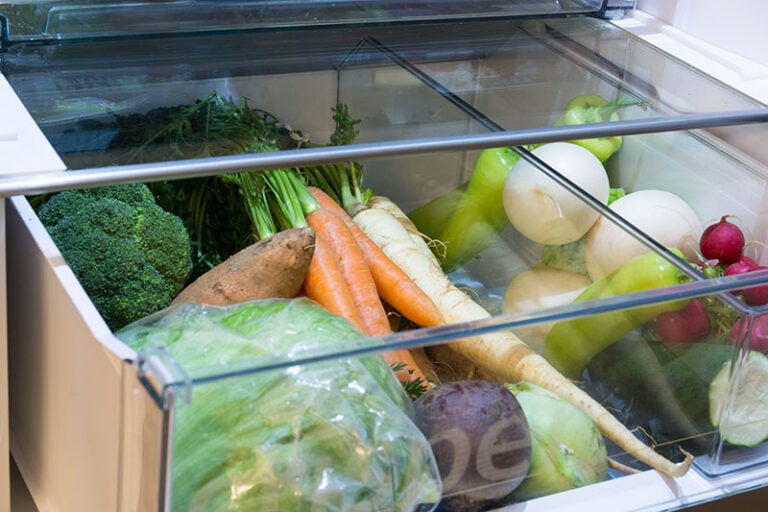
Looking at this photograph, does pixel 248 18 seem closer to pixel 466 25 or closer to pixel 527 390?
pixel 466 25

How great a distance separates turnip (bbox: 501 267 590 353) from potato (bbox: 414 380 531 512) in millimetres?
202

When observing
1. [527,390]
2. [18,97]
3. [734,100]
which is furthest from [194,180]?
[734,100]

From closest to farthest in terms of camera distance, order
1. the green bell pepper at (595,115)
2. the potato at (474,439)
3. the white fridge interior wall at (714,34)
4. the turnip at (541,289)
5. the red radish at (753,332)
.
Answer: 1. the potato at (474,439)
2. the red radish at (753,332)
3. the turnip at (541,289)
4. the green bell pepper at (595,115)
5. the white fridge interior wall at (714,34)

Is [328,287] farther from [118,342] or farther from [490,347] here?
[118,342]

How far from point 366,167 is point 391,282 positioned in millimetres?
152

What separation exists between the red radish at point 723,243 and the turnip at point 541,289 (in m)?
0.19

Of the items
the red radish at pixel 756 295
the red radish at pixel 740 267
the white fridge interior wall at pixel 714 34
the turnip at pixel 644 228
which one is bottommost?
the red radish at pixel 740 267

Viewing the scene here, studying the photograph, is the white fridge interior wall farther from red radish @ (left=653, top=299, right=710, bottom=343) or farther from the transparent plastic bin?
red radish @ (left=653, top=299, right=710, bottom=343)

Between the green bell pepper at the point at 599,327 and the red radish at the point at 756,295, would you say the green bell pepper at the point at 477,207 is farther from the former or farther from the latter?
the red radish at the point at 756,295

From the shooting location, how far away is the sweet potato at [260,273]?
43.3 inches

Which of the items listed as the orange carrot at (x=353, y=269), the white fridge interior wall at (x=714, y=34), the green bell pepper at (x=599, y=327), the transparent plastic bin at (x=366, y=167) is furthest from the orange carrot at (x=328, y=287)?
the white fridge interior wall at (x=714, y=34)

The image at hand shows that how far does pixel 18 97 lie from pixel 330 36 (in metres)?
0.46

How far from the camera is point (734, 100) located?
1.33 m

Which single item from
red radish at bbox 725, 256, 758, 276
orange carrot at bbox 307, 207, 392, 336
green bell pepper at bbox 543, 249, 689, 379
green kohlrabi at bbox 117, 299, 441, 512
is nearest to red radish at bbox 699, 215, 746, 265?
red radish at bbox 725, 256, 758, 276
